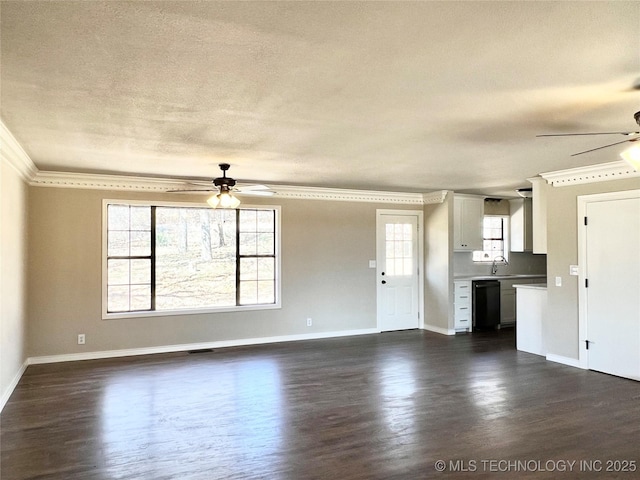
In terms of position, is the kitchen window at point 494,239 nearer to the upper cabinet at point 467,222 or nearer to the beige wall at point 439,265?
the upper cabinet at point 467,222

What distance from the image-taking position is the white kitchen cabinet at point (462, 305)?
7.42 m

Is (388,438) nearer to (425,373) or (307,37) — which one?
(425,373)

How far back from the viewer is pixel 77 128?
11.1ft

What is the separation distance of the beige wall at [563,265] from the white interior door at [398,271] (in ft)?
8.25

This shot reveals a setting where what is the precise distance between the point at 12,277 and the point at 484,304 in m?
6.98

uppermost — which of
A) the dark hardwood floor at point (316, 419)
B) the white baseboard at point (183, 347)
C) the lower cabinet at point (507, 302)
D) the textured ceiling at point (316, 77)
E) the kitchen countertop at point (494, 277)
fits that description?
the textured ceiling at point (316, 77)

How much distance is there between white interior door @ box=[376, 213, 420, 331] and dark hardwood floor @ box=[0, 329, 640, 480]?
197cm

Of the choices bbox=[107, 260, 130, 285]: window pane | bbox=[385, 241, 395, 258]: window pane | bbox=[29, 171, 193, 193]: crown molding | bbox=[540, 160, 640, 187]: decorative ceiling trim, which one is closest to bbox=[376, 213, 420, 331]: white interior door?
bbox=[385, 241, 395, 258]: window pane

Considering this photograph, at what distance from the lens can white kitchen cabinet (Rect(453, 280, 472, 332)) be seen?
7.42 meters

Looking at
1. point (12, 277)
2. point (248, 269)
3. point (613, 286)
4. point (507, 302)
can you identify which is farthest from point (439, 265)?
point (12, 277)

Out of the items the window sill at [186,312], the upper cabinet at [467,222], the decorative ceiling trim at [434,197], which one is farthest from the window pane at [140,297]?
the upper cabinet at [467,222]

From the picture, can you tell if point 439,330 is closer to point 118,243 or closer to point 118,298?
point 118,298

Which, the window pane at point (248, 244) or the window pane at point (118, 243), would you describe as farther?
the window pane at point (248, 244)

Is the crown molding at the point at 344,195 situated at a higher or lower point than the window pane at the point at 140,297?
higher
